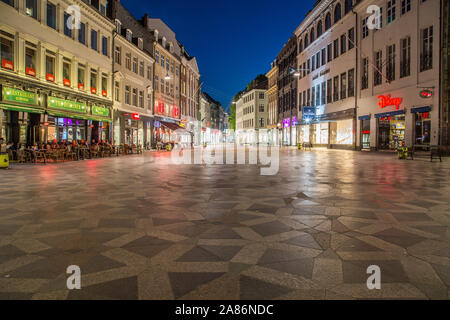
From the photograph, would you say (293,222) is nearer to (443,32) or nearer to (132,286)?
(132,286)

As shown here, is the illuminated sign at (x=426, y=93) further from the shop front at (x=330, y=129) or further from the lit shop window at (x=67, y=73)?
the lit shop window at (x=67, y=73)

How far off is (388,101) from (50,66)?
26955mm

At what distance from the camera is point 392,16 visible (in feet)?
93.7

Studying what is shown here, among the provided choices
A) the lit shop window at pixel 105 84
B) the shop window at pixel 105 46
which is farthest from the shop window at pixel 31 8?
the lit shop window at pixel 105 84

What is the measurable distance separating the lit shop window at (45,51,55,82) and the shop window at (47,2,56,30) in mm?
1887

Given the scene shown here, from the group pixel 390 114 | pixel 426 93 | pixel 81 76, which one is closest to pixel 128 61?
pixel 81 76

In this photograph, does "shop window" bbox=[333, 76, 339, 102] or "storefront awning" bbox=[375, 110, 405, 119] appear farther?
"shop window" bbox=[333, 76, 339, 102]

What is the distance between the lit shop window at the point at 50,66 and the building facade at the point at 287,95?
124 feet

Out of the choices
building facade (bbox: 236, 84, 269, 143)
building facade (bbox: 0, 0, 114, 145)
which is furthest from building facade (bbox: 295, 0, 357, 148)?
building facade (bbox: 236, 84, 269, 143)

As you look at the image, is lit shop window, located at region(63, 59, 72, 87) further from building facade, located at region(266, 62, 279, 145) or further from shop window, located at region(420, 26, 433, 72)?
building facade, located at region(266, 62, 279, 145)

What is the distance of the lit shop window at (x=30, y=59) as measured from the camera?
63.9 ft

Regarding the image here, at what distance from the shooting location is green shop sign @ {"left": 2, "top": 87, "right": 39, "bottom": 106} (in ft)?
57.0

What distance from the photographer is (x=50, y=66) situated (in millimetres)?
21984

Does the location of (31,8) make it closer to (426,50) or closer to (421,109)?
(426,50)
